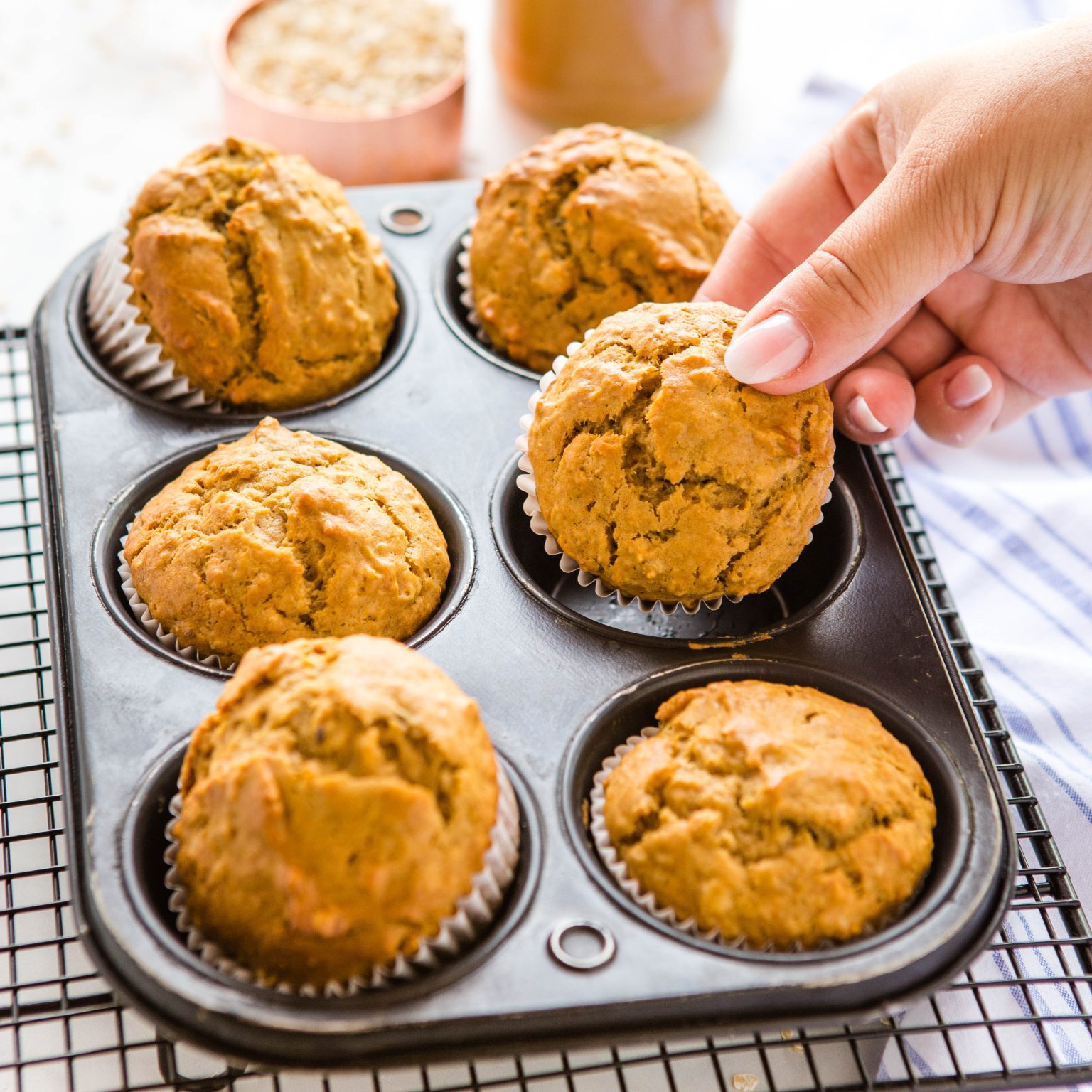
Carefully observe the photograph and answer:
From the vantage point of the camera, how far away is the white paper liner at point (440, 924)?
1675 mm

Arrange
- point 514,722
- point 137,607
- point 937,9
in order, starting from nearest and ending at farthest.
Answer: point 514,722, point 137,607, point 937,9

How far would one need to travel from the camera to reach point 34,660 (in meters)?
2.51

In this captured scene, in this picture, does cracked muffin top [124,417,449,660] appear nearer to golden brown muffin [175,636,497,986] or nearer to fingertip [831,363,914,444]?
golden brown muffin [175,636,497,986]

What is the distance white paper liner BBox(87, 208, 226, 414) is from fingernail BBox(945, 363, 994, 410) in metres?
1.80

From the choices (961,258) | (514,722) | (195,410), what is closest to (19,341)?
(195,410)

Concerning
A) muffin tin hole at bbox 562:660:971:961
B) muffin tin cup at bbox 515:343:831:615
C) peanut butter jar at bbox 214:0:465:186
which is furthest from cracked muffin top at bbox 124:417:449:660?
peanut butter jar at bbox 214:0:465:186

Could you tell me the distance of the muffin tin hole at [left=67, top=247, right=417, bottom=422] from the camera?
2516mm

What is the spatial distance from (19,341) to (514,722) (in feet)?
5.96

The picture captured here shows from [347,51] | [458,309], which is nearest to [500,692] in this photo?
[458,309]

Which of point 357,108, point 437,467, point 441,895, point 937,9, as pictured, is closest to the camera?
point 441,895

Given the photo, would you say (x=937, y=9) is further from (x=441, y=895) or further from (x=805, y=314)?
(x=441, y=895)

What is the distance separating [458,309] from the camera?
114 inches

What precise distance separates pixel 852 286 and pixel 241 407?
1.33 metres

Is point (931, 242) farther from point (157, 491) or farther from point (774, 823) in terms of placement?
point (157, 491)
